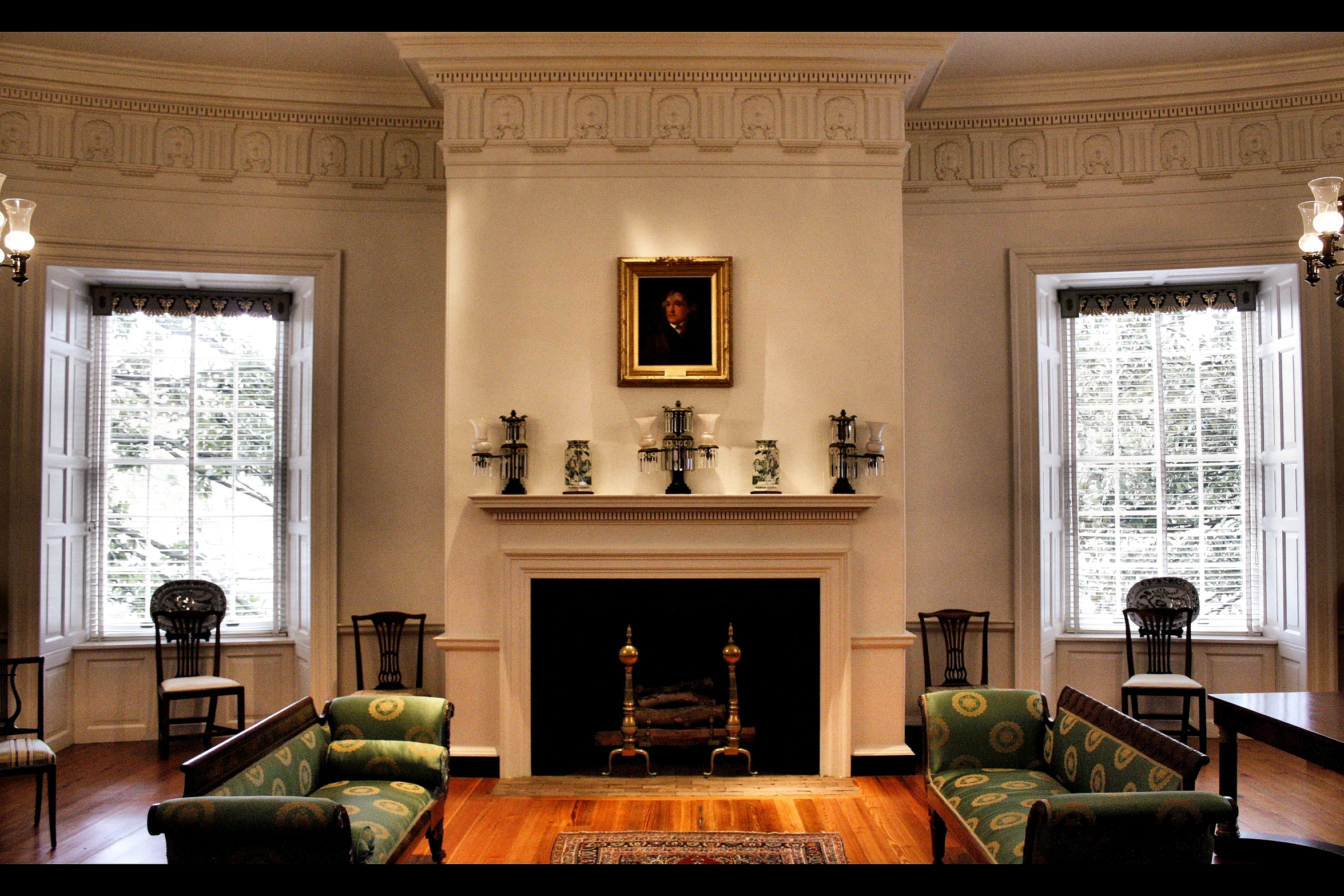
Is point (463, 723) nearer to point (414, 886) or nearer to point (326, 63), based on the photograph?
point (326, 63)

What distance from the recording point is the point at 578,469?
5.36m

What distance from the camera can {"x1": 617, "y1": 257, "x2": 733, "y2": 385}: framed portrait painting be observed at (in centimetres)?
546

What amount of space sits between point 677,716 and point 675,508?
4.07 feet

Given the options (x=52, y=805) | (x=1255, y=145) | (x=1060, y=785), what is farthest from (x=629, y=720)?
(x=1255, y=145)

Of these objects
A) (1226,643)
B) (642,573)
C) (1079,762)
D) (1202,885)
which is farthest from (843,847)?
(1202,885)

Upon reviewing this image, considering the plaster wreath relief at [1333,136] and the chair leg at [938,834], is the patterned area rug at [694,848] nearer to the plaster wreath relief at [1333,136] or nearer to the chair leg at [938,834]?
the chair leg at [938,834]

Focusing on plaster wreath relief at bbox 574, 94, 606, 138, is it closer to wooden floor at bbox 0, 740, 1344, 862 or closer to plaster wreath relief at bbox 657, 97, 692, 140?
plaster wreath relief at bbox 657, 97, 692, 140

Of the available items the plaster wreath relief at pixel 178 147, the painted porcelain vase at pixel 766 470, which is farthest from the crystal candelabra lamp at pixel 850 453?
the plaster wreath relief at pixel 178 147

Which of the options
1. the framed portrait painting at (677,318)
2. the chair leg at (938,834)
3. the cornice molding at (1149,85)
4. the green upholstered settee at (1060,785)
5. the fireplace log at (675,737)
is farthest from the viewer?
the cornice molding at (1149,85)

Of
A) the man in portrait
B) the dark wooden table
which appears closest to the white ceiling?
the man in portrait

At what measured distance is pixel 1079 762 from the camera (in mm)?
3527

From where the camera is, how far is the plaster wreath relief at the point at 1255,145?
597 centimetres

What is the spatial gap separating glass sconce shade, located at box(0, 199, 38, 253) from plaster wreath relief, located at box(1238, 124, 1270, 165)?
676 centimetres

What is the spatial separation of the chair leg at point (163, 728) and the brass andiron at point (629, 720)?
9.27 ft
